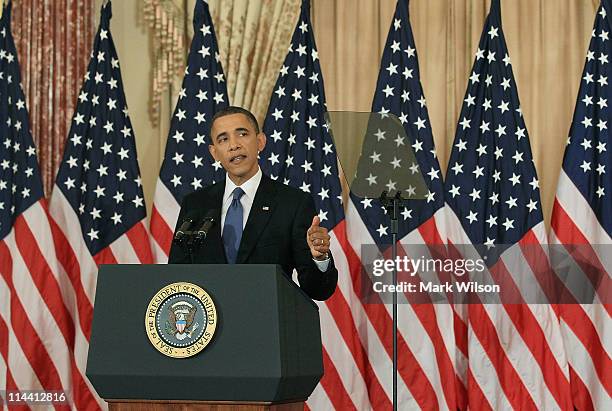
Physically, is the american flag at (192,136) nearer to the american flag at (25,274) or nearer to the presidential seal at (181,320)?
the american flag at (25,274)

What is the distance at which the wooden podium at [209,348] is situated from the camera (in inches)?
102

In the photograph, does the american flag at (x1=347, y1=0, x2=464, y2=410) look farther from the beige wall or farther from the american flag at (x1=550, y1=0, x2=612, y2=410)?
the beige wall

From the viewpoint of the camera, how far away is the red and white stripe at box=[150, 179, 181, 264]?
6.25m

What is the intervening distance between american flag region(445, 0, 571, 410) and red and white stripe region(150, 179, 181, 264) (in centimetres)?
195

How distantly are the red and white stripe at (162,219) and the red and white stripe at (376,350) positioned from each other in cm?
116

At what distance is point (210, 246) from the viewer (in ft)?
10.4

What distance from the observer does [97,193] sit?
6320 millimetres

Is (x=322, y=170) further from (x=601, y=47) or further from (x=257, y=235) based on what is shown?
(x=257, y=235)

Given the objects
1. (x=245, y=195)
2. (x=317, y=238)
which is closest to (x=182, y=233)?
(x=317, y=238)

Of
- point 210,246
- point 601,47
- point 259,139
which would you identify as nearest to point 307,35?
point 601,47

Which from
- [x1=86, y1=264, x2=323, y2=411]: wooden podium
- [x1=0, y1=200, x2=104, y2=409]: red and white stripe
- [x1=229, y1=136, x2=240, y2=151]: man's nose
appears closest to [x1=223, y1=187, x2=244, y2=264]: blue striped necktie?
[x1=229, y1=136, x2=240, y2=151]: man's nose

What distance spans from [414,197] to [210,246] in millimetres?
2918

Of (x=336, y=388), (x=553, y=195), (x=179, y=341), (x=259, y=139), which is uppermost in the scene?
(x=259, y=139)

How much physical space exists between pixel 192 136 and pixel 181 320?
375 centimetres
